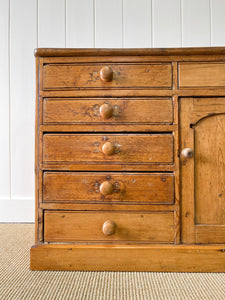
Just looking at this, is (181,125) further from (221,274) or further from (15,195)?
(15,195)

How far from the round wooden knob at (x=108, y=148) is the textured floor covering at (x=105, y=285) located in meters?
0.44

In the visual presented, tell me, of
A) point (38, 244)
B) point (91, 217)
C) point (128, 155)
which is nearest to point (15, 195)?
point (38, 244)

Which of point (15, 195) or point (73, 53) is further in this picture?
point (15, 195)

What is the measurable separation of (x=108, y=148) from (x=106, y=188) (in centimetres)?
14

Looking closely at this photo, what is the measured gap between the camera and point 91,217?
34.1 inches

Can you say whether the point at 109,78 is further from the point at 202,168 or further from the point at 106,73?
the point at 202,168

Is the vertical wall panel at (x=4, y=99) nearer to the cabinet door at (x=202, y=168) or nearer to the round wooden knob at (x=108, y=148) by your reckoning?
the round wooden knob at (x=108, y=148)

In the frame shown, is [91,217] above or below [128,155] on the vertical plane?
below

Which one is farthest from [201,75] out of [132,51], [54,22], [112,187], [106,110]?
[54,22]

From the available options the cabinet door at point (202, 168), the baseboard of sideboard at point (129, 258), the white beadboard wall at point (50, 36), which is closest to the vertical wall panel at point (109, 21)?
the white beadboard wall at point (50, 36)

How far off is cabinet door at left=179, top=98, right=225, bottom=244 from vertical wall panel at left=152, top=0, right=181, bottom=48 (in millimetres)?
763

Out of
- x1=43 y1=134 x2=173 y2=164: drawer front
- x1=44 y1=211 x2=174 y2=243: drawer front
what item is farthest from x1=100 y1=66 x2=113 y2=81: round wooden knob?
x1=44 y1=211 x2=174 y2=243: drawer front

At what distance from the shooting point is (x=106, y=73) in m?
0.84

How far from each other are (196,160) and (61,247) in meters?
0.59
